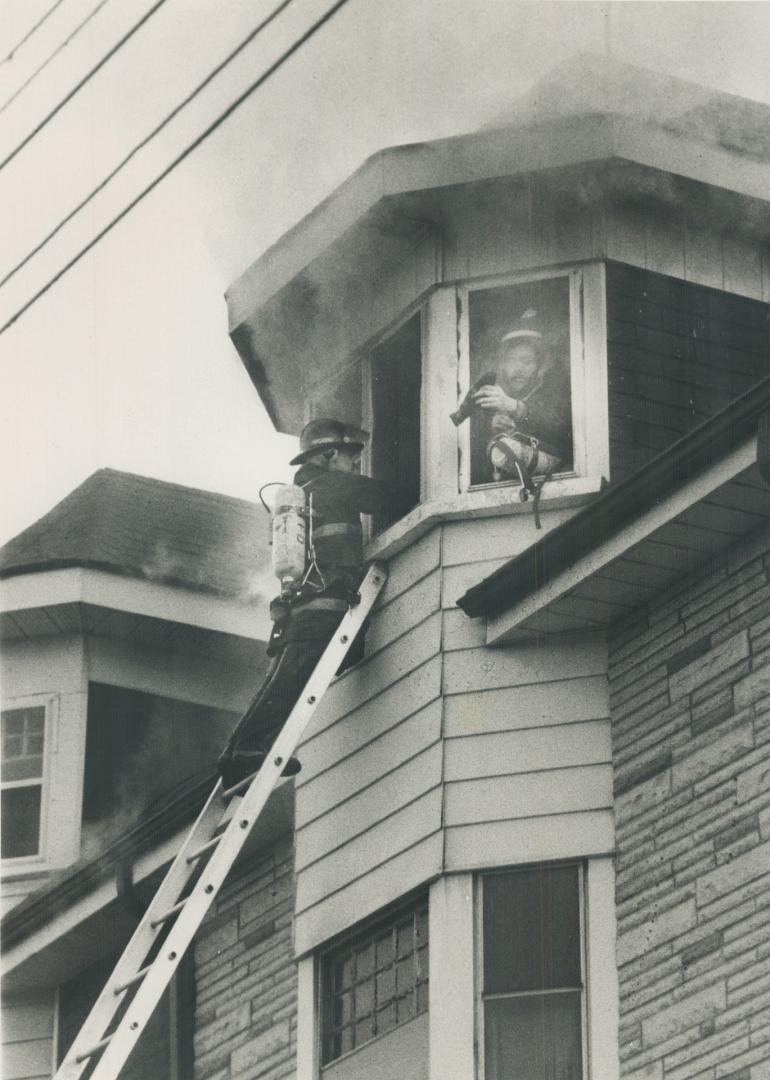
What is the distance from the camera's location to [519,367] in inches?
567

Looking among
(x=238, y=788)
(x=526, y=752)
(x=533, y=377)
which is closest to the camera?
(x=526, y=752)

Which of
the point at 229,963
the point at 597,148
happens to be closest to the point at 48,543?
the point at 229,963

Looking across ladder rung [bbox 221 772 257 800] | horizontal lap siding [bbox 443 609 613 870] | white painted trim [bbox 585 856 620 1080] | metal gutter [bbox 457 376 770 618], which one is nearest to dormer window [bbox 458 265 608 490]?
metal gutter [bbox 457 376 770 618]

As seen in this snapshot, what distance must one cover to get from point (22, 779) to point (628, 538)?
6.72 metres

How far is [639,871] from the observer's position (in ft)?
40.4

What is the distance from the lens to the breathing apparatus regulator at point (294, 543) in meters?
14.3

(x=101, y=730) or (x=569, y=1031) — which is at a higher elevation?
(x=101, y=730)

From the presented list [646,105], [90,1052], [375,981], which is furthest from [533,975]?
[646,105]

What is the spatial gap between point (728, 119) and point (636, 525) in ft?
11.5

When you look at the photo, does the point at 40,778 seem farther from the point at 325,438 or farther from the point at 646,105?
the point at 646,105

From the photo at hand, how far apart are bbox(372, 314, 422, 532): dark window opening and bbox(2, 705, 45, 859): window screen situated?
13.6ft

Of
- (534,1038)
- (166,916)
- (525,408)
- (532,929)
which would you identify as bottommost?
(534,1038)

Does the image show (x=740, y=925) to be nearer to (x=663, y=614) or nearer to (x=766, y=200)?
(x=663, y=614)

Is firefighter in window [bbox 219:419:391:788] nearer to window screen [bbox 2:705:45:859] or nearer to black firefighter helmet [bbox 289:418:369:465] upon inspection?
black firefighter helmet [bbox 289:418:369:465]
